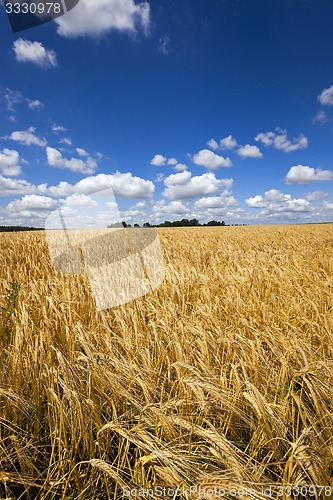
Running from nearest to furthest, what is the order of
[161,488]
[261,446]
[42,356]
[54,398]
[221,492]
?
1. [221,492]
2. [161,488]
3. [261,446]
4. [54,398]
5. [42,356]

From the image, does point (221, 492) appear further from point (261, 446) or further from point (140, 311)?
point (140, 311)

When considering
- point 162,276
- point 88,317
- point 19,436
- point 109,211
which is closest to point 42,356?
point 19,436

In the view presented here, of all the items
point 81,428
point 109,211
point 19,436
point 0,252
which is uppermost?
point 109,211

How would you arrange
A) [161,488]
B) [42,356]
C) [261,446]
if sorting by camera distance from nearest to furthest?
[161,488] → [261,446] → [42,356]

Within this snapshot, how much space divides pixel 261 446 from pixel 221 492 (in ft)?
1.09

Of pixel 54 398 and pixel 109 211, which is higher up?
pixel 109 211

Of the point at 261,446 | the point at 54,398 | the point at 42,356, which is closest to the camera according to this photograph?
the point at 261,446

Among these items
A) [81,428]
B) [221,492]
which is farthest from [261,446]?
[81,428]

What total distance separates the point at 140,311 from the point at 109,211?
2.39 meters

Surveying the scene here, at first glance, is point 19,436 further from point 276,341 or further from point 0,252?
point 0,252

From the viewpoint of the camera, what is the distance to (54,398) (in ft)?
4.10

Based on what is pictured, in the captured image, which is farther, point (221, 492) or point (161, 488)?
point (161, 488)

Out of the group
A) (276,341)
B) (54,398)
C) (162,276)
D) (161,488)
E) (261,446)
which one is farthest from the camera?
(162,276)

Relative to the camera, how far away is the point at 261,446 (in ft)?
3.51
